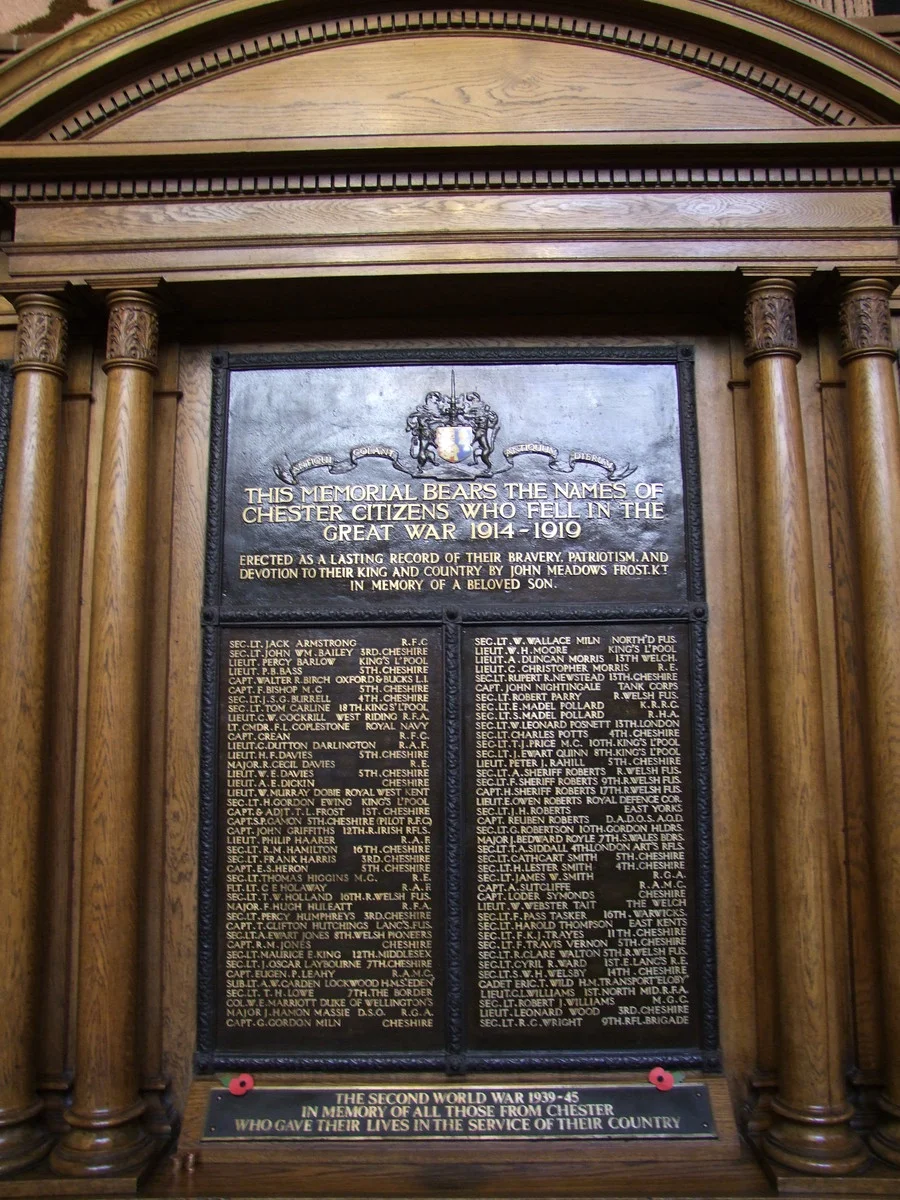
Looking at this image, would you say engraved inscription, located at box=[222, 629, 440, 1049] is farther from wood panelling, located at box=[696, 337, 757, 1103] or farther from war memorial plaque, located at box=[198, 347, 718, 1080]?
wood panelling, located at box=[696, 337, 757, 1103]

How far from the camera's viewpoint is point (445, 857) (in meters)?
4.25

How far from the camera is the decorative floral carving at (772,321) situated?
421 centimetres

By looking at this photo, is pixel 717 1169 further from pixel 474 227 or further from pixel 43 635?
pixel 474 227

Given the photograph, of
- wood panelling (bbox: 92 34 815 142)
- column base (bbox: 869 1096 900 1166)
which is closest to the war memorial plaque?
column base (bbox: 869 1096 900 1166)

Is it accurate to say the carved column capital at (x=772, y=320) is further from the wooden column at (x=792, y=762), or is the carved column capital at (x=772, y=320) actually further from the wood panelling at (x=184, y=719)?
the wood panelling at (x=184, y=719)

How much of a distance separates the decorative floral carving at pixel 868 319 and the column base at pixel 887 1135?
3635mm

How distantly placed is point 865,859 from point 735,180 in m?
3.52

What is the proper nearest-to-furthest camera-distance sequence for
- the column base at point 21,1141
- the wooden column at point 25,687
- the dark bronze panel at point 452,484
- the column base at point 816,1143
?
the column base at point 816,1143 < the column base at point 21,1141 < the wooden column at point 25,687 < the dark bronze panel at point 452,484

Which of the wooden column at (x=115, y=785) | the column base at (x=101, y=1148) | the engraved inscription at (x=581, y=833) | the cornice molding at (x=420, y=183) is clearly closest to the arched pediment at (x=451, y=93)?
the cornice molding at (x=420, y=183)

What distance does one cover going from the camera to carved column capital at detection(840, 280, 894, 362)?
421 centimetres

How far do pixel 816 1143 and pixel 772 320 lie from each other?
3879 millimetres

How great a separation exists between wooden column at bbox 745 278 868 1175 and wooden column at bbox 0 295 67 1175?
3481 mm

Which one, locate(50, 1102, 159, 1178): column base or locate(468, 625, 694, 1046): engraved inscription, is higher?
locate(468, 625, 694, 1046): engraved inscription

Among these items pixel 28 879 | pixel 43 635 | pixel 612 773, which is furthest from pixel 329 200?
pixel 28 879
